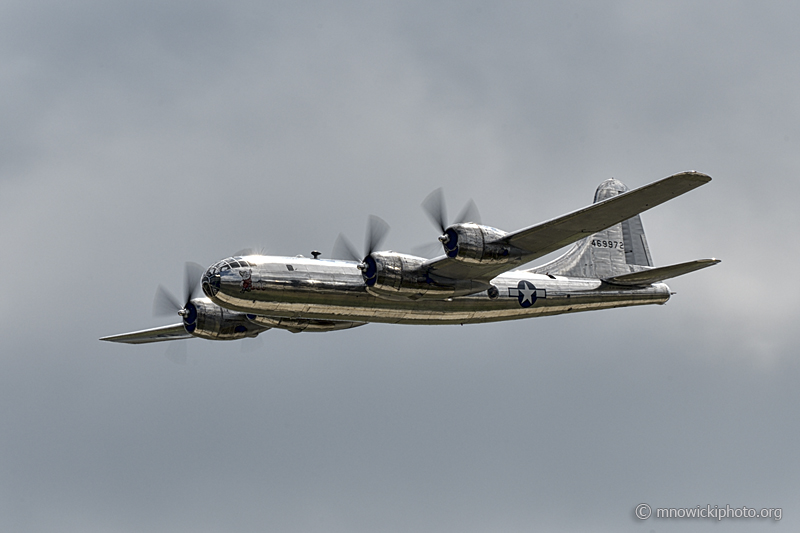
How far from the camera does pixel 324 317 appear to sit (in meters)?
37.4

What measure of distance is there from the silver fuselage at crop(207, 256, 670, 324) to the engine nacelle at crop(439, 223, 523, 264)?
143 inches

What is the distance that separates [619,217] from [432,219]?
6833 mm

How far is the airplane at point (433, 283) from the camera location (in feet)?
114

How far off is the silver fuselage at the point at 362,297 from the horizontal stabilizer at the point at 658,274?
1.73 feet

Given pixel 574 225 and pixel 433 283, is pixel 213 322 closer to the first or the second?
pixel 433 283

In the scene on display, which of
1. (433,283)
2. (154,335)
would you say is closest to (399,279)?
(433,283)

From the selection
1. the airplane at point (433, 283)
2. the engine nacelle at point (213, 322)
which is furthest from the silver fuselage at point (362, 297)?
the engine nacelle at point (213, 322)

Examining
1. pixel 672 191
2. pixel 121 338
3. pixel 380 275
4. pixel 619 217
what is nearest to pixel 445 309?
pixel 380 275

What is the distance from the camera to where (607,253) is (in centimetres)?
4512

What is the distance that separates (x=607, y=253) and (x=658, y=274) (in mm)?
5770

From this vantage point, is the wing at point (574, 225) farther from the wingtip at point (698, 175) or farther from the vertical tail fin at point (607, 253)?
the vertical tail fin at point (607, 253)

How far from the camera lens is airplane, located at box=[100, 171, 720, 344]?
3469 centimetres

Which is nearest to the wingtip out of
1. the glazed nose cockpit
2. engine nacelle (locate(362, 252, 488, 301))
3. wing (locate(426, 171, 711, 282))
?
wing (locate(426, 171, 711, 282))

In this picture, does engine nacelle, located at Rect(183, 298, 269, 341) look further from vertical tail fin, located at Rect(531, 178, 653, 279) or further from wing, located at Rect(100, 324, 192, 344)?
vertical tail fin, located at Rect(531, 178, 653, 279)
